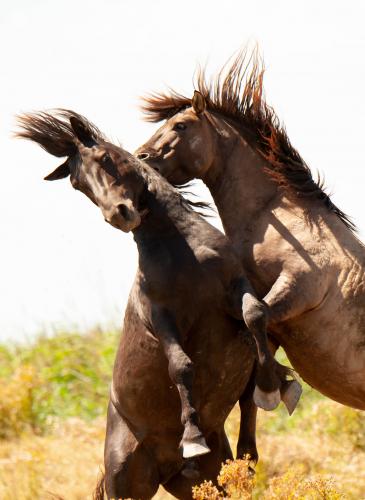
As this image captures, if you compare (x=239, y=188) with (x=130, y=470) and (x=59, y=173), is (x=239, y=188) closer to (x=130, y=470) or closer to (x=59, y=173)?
(x=59, y=173)

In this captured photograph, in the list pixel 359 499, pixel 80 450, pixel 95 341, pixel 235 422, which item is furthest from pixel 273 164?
pixel 95 341

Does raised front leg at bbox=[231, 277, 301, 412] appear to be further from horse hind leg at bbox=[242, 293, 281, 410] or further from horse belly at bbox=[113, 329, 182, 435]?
horse belly at bbox=[113, 329, 182, 435]

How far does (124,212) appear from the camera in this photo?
5.32 m

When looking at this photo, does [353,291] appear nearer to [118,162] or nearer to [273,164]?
[273,164]

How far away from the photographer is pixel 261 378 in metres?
5.48

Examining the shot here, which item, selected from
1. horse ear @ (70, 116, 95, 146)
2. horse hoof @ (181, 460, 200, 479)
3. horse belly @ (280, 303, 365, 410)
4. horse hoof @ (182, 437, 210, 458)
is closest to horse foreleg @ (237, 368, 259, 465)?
horse belly @ (280, 303, 365, 410)

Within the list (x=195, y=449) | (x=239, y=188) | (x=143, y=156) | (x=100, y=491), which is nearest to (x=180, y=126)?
(x=143, y=156)

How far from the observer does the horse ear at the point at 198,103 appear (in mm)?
6172

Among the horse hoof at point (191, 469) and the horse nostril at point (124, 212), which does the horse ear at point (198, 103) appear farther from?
the horse hoof at point (191, 469)

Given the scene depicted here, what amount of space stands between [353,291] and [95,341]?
6.86 m

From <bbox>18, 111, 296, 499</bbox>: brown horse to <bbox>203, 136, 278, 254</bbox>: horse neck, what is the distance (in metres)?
0.43

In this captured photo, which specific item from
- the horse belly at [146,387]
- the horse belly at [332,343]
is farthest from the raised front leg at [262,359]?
the horse belly at [146,387]

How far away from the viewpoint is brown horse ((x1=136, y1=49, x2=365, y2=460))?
19.2ft

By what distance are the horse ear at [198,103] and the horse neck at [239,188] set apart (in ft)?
0.73
